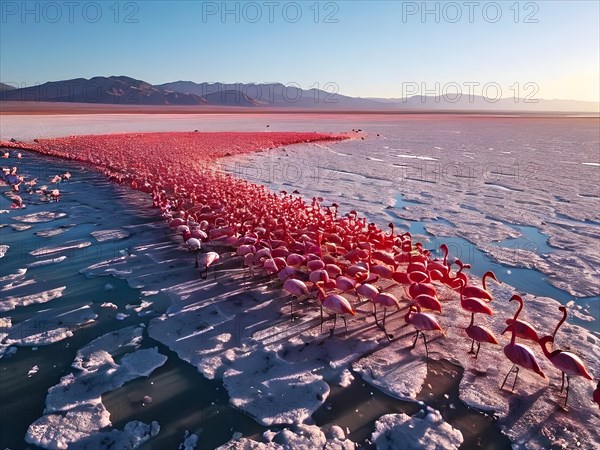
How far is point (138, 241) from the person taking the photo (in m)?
7.80

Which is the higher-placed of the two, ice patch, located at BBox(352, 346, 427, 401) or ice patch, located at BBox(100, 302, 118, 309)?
ice patch, located at BBox(100, 302, 118, 309)

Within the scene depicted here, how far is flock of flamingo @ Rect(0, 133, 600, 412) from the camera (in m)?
4.29

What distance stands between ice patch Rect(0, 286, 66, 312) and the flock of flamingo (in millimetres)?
1962

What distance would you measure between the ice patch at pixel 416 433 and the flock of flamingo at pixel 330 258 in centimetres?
90

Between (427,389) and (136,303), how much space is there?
3696 millimetres

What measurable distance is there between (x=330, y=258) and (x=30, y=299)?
13.5 feet

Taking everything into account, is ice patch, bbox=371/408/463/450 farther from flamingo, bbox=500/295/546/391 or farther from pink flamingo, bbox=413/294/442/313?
pink flamingo, bbox=413/294/442/313

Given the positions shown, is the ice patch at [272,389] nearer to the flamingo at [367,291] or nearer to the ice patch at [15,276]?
the flamingo at [367,291]

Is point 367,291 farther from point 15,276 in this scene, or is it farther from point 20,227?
point 20,227

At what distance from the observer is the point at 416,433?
11.2ft

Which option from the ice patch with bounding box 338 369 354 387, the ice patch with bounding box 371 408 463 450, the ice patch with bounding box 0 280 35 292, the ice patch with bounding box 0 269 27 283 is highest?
the ice patch with bounding box 0 269 27 283

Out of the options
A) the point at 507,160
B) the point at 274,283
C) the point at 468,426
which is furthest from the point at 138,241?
the point at 507,160

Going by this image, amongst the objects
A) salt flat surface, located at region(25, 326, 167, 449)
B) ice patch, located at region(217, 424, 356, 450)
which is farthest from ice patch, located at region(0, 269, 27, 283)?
ice patch, located at region(217, 424, 356, 450)

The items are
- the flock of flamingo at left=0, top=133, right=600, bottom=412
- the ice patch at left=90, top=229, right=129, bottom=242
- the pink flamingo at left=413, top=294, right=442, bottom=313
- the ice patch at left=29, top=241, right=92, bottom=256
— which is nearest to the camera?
the flock of flamingo at left=0, top=133, right=600, bottom=412
